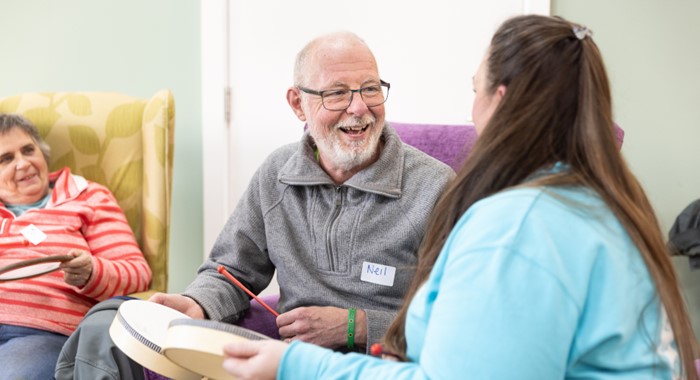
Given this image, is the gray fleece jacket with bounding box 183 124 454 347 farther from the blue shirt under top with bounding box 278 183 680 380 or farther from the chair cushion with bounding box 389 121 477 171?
the blue shirt under top with bounding box 278 183 680 380

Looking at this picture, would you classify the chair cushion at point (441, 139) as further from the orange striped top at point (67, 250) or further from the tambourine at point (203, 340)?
the tambourine at point (203, 340)

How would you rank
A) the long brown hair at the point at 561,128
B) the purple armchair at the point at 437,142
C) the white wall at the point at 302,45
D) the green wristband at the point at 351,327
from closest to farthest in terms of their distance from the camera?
the long brown hair at the point at 561,128 < the green wristband at the point at 351,327 < the purple armchair at the point at 437,142 < the white wall at the point at 302,45

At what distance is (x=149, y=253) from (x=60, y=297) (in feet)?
1.04

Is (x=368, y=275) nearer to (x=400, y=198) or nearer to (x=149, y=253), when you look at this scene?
(x=400, y=198)

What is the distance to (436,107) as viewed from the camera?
109 inches

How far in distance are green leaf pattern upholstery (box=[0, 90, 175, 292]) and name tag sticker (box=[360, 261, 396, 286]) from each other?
816 millimetres

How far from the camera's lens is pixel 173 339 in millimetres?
1164

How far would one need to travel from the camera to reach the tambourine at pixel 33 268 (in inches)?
70.2

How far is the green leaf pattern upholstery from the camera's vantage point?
2344 millimetres

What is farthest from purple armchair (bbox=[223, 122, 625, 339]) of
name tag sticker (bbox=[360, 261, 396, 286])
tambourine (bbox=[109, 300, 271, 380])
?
tambourine (bbox=[109, 300, 271, 380])

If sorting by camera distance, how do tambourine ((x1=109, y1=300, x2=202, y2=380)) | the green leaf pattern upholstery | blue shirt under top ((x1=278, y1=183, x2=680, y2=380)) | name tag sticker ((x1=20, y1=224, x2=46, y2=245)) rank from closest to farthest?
blue shirt under top ((x1=278, y1=183, x2=680, y2=380)) → tambourine ((x1=109, y1=300, x2=202, y2=380)) → name tag sticker ((x1=20, y1=224, x2=46, y2=245)) → the green leaf pattern upholstery

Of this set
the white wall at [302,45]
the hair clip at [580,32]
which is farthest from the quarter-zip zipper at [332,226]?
the white wall at [302,45]

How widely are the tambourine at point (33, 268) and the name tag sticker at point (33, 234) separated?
0.46 feet

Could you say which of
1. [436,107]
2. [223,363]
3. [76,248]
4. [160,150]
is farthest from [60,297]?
[436,107]
